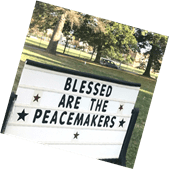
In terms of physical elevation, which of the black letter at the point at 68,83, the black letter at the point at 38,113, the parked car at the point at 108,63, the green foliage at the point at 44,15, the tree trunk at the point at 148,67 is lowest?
the black letter at the point at 38,113

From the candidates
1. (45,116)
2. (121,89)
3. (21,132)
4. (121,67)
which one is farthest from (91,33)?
(21,132)

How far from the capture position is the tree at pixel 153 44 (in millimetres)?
4445

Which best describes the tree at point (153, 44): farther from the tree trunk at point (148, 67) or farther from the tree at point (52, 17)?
the tree at point (52, 17)

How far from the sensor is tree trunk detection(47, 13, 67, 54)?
3.89 meters

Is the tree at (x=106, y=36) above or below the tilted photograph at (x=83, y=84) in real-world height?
above

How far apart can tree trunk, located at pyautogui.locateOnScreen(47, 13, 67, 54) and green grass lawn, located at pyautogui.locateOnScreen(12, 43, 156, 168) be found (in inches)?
3.1

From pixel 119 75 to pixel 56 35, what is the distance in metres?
1.19

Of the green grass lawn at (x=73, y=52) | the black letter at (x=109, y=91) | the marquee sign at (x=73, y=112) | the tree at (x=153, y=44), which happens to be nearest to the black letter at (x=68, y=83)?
the marquee sign at (x=73, y=112)

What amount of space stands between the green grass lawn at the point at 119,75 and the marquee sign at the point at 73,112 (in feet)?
1.55

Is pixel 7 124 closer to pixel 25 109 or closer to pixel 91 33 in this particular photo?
pixel 25 109

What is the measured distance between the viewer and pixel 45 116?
11.2 ft

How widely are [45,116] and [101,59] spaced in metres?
1.36

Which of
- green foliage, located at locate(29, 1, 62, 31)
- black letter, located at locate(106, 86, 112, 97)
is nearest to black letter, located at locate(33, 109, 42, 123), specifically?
black letter, located at locate(106, 86, 112, 97)

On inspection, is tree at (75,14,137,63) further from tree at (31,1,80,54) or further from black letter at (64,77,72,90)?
black letter at (64,77,72,90)
